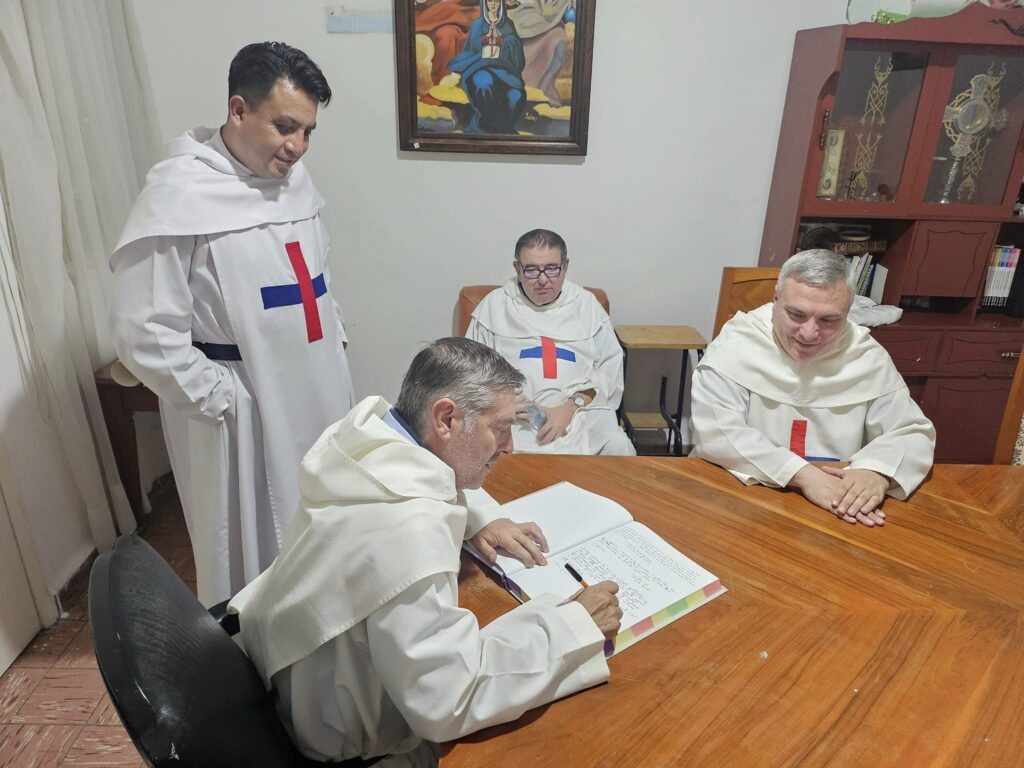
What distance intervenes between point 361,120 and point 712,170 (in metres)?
1.74

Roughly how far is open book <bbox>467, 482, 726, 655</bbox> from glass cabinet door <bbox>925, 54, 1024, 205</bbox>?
2680 mm

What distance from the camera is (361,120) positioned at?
3.14m

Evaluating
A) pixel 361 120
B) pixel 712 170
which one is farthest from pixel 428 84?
pixel 712 170

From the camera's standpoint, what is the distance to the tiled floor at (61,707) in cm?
190

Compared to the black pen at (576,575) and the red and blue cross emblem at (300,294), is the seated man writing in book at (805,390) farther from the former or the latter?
the red and blue cross emblem at (300,294)

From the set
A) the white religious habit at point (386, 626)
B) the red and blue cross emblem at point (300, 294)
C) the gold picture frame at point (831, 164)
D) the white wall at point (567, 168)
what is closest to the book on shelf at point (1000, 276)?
the gold picture frame at point (831, 164)

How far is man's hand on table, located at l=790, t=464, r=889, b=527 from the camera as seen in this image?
158cm

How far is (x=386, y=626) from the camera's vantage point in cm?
99

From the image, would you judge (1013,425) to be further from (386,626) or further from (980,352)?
(386,626)

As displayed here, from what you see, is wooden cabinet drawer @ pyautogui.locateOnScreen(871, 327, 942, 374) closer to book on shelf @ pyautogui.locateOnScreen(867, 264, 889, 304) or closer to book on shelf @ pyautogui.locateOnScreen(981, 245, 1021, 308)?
book on shelf @ pyautogui.locateOnScreen(867, 264, 889, 304)

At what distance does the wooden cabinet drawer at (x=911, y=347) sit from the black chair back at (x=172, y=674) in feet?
10.2

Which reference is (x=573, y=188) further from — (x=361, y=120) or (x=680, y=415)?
(x=680, y=415)

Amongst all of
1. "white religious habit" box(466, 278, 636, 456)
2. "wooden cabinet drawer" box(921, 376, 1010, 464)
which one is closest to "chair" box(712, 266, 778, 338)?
"white religious habit" box(466, 278, 636, 456)

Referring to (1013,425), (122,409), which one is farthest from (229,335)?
(1013,425)
